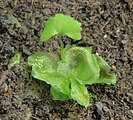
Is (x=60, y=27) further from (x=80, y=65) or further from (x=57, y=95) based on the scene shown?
(x=57, y=95)

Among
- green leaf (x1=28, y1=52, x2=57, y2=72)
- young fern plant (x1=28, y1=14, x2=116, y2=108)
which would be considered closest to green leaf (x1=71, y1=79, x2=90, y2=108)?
young fern plant (x1=28, y1=14, x2=116, y2=108)

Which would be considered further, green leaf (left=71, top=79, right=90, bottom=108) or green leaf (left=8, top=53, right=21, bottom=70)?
green leaf (left=8, top=53, right=21, bottom=70)

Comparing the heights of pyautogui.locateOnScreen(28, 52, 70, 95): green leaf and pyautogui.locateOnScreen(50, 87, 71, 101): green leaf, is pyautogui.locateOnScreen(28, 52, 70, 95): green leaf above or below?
above

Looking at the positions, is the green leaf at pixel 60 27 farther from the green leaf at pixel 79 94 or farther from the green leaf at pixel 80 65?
the green leaf at pixel 79 94

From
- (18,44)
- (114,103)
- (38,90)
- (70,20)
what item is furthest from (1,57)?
(114,103)

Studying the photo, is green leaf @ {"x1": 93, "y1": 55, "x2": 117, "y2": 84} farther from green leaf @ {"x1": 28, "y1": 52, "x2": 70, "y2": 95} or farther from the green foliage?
green leaf @ {"x1": 28, "y1": 52, "x2": 70, "y2": 95}

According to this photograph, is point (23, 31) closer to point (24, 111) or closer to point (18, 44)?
point (18, 44)

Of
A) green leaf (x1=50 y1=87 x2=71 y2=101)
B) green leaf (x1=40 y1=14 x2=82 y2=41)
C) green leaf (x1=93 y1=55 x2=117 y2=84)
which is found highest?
green leaf (x1=40 y1=14 x2=82 y2=41)
